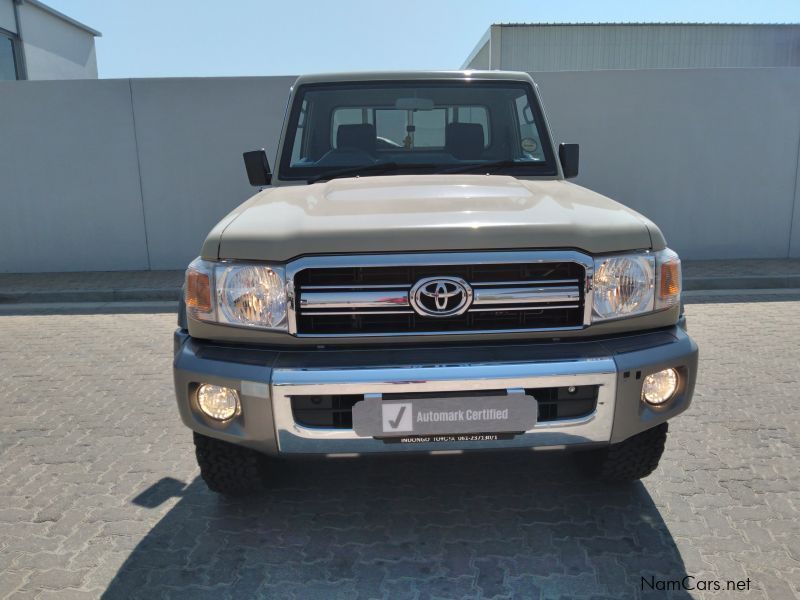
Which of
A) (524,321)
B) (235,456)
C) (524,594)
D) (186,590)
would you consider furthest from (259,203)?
(524,594)

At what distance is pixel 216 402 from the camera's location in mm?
2449

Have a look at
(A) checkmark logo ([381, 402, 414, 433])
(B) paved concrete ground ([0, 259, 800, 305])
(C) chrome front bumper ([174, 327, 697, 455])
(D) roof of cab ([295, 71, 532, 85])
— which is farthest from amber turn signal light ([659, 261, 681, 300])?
(B) paved concrete ground ([0, 259, 800, 305])

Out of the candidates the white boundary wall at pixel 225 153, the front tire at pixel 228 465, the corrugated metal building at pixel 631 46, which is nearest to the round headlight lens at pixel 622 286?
the front tire at pixel 228 465

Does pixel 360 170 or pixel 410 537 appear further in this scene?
pixel 360 170

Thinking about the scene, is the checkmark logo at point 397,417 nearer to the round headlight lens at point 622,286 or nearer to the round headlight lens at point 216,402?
the round headlight lens at point 216,402

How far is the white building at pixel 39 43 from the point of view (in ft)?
56.1

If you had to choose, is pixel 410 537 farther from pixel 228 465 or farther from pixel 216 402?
pixel 216 402

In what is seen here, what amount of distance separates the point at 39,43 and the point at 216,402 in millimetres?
20271

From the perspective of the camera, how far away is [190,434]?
3840 mm

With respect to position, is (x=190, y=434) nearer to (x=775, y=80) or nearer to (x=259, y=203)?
(x=259, y=203)

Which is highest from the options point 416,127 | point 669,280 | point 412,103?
point 412,103

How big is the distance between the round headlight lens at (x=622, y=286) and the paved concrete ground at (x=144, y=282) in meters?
6.06

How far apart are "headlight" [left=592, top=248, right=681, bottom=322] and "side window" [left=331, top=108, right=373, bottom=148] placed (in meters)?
2.01

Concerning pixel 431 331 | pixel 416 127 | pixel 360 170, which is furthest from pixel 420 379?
pixel 416 127
